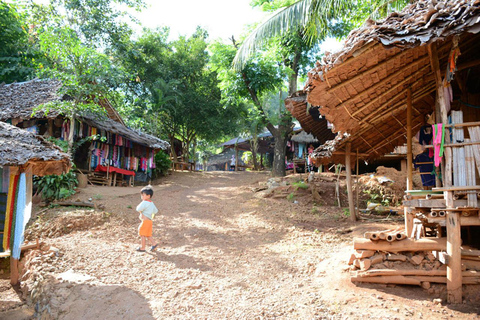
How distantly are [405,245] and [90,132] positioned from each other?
13.6 m

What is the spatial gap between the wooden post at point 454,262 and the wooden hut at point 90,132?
1191 cm

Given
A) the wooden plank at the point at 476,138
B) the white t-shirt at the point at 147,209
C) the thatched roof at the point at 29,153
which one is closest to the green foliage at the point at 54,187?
the thatched roof at the point at 29,153

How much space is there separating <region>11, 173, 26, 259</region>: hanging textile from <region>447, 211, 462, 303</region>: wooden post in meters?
6.83

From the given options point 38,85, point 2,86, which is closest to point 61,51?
point 38,85

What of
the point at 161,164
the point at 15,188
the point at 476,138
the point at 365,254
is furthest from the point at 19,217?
the point at 161,164

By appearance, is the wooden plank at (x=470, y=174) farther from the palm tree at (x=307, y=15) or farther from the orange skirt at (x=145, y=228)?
the palm tree at (x=307, y=15)

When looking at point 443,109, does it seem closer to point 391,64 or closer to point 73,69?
point 391,64

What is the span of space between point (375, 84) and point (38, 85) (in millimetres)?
15461

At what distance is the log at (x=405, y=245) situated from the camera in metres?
4.58

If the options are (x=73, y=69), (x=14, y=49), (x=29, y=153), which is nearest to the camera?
(x=29, y=153)

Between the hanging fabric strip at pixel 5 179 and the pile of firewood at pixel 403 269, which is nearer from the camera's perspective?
the pile of firewood at pixel 403 269

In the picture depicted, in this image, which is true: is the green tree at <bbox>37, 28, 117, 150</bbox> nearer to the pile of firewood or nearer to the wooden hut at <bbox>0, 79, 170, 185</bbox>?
the wooden hut at <bbox>0, 79, 170, 185</bbox>

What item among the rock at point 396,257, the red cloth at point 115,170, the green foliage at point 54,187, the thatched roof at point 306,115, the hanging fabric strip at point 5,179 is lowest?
the rock at point 396,257

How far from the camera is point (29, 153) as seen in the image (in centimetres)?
536
